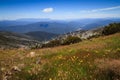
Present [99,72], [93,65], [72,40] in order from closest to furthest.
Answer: [99,72] < [93,65] < [72,40]

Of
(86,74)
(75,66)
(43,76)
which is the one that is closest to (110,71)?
(86,74)

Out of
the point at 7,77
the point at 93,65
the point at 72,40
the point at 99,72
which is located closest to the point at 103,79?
the point at 99,72

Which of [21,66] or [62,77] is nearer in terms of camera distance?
[62,77]

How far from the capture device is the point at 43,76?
1014 cm

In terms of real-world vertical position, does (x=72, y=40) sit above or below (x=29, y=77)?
below

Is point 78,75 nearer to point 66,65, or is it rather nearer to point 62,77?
point 62,77

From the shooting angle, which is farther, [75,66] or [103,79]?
[75,66]

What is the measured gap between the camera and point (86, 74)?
9.84m

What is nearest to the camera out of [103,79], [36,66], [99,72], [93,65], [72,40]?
[103,79]

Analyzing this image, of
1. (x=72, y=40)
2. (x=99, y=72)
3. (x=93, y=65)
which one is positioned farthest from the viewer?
(x=72, y=40)

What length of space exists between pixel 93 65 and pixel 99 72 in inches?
41.3

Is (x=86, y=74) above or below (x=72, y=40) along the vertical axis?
above

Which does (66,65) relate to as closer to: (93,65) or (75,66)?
(75,66)

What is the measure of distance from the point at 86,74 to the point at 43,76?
2253 millimetres
